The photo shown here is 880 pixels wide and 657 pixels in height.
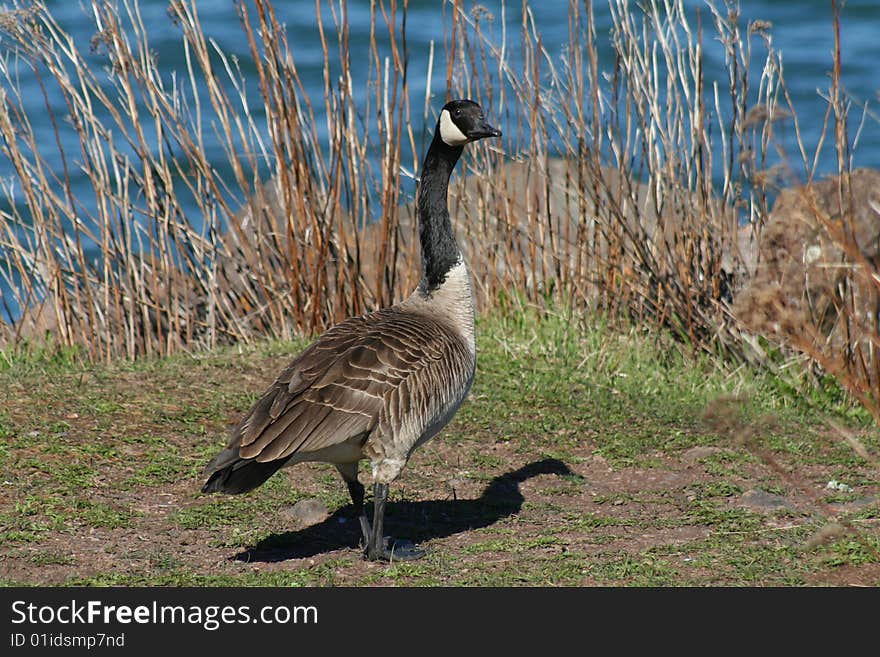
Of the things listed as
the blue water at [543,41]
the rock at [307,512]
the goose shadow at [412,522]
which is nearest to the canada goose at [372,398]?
the goose shadow at [412,522]

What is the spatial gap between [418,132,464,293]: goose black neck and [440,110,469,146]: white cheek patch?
6cm

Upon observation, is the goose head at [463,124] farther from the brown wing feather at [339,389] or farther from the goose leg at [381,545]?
the goose leg at [381,545]

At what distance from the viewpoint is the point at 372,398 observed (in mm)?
4695

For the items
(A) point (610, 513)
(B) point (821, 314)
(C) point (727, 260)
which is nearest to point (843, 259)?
(B) point (821, 314)

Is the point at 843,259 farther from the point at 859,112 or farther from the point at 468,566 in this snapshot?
the point at 859,112

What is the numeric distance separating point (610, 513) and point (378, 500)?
1.36 m

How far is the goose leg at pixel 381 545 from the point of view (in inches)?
188

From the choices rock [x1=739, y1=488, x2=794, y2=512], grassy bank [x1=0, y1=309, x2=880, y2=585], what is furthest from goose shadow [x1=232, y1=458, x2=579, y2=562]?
rock [x1=739, y1=488, x2=794, y2=512]

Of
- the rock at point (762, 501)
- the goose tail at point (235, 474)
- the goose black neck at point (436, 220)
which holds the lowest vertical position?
the rock at point (762, 501)

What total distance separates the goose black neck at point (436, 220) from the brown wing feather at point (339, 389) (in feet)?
1.43

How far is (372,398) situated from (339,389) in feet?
0.46

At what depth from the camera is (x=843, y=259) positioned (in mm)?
6945

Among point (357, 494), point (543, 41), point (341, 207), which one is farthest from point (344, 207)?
point (543, 41)

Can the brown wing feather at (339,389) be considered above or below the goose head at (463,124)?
below
